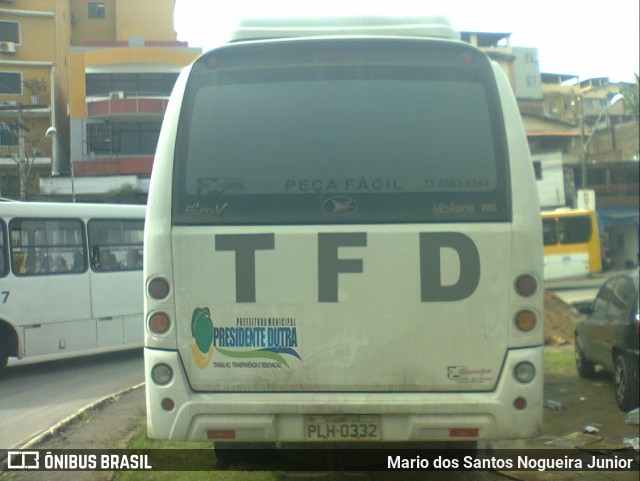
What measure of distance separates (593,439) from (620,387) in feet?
6.29

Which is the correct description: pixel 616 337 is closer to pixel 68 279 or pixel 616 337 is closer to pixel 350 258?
pixel 350 258

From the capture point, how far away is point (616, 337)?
9078mm

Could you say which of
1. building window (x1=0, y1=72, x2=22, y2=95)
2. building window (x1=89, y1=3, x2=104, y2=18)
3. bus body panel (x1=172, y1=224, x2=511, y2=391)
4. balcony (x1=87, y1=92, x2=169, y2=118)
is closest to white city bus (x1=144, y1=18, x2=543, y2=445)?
bus body panel (x1=172, y1=224, x2=511, y2=391)

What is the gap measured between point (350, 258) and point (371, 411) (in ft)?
3.17

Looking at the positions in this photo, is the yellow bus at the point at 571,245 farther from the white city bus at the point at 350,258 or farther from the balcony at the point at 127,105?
the white city bus at the point at 350,258

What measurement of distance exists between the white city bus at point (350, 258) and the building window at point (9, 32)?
8.57 m

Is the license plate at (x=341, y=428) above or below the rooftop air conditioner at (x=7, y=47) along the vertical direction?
below

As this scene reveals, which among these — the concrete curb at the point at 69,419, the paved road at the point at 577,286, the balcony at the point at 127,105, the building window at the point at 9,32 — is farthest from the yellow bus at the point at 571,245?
the concrete curb at the point at 69,419

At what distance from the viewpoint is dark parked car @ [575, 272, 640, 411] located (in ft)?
27.3

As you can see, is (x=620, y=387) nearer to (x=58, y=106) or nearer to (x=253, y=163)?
(x=253, y=163)

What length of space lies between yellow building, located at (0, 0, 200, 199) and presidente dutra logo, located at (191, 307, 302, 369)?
6715 mm

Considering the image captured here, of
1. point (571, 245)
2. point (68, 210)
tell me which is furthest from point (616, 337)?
point (571, 245)

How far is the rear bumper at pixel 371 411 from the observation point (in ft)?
14.6

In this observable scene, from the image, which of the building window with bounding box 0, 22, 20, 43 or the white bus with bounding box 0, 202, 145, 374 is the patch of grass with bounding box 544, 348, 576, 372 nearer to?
the white bus with bounding box 0, 202, 145, 374
